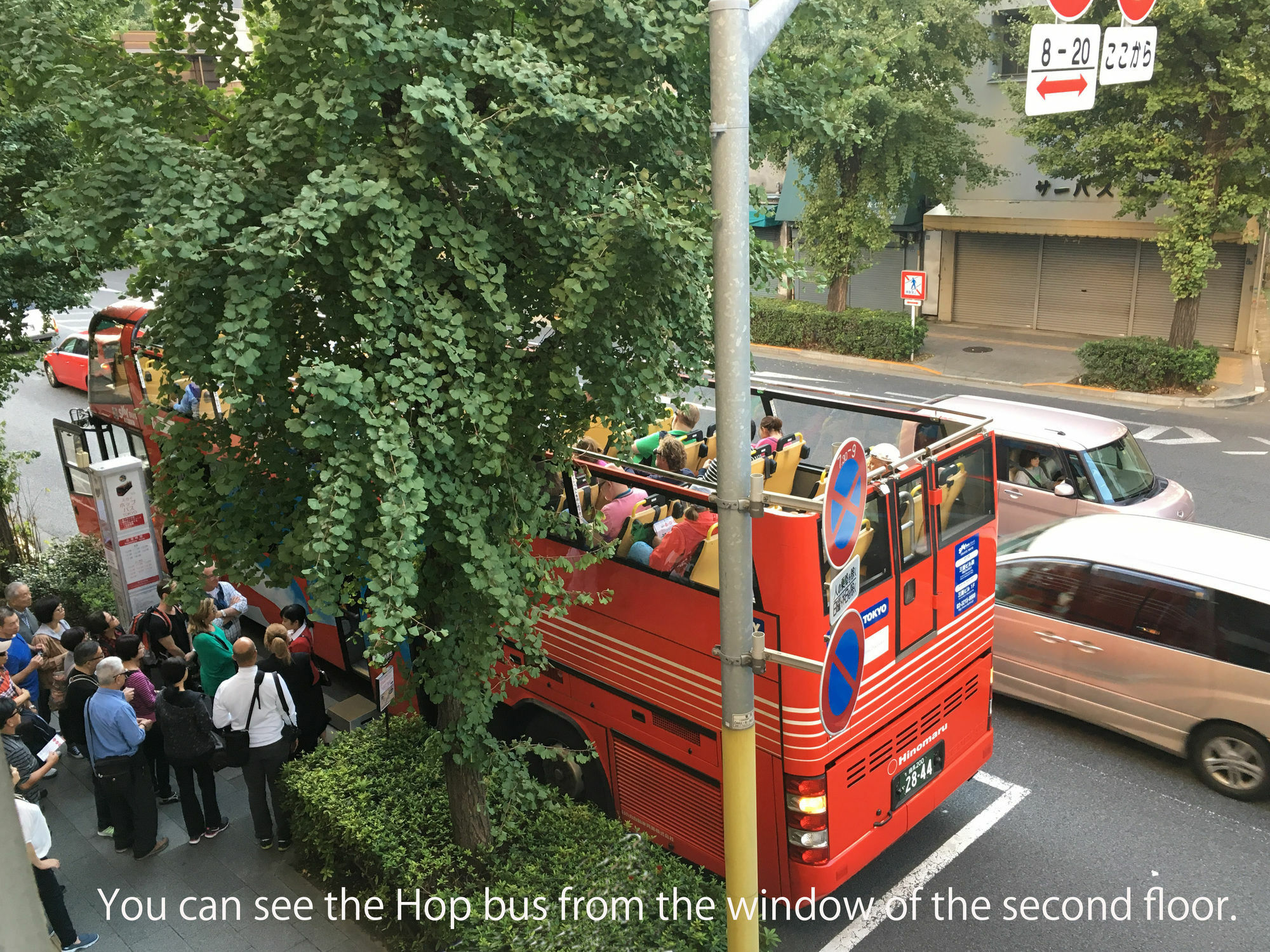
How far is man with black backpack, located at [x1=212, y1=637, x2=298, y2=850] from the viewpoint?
7.29m

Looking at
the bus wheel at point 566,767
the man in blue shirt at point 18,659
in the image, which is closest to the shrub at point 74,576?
the man in blue shirt at point 18,659

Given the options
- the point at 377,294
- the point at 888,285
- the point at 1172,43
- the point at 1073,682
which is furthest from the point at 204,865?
the point at 888,285

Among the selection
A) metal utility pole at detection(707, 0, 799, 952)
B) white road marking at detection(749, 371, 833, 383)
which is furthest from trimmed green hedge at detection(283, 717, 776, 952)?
white road marking at detection(749, 371, 833, 383)

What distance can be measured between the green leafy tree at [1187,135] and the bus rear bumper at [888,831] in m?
14.4

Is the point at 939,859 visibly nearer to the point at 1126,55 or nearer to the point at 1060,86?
the point at 1060,86

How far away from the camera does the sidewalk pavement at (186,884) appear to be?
6652mm

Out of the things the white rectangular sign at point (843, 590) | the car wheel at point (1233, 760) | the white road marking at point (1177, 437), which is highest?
the white rectangular sign at point (843, 590)

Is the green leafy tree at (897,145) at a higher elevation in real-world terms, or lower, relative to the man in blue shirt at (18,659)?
higher

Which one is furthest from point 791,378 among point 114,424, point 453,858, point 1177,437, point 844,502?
point 844,502

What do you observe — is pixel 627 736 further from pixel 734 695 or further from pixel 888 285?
pixel 888 285

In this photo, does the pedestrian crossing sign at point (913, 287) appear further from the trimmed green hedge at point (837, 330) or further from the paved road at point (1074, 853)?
the paved road at point (1074, 853)

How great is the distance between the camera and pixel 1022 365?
75.7 ft

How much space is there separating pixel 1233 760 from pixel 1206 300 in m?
18.7

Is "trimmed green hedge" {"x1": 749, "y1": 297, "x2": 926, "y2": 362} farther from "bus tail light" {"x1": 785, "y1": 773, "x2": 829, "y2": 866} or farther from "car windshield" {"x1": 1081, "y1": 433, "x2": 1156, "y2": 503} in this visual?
"bus tail light" {"x1": 785, "y1": 773, "x2": 829, "y2": 866}
